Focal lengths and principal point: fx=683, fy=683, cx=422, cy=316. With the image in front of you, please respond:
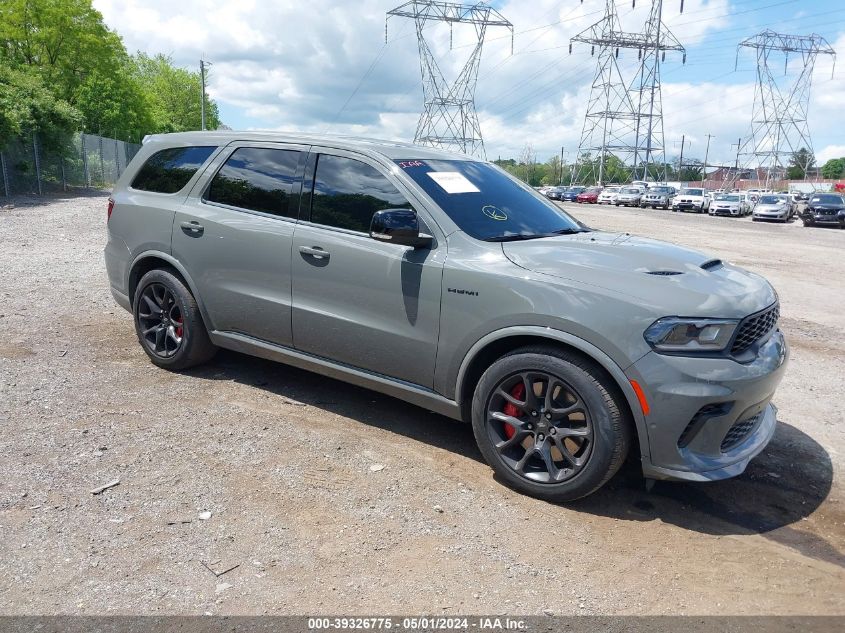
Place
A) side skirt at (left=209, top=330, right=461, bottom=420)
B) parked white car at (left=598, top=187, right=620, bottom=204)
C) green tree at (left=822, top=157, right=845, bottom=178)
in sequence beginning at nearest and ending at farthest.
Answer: side skirt at (left=209, top=330, right=461, bottom=420) < parked white car at (left=598, top=187, right=620, bottom=204) < green tree at (left=822, top=157, right=845, bottom=178)

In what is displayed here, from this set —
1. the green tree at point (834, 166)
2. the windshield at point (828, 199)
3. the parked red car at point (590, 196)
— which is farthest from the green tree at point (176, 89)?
the green tree at point (834, 166)

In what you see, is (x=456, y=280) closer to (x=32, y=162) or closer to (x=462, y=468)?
(x=462, y=468)

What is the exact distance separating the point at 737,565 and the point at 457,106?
162 feet

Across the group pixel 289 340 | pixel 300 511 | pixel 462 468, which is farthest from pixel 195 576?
pixel 289 340

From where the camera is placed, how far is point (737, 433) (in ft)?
11.5

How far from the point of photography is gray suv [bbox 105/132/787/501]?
3324 mm

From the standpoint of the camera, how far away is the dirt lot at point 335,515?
112 inches

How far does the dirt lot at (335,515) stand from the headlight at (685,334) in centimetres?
96

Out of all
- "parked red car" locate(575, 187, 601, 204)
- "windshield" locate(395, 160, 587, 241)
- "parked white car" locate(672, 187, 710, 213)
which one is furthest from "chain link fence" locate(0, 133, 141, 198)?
"parked red car" locate(575, 187, 601, 204)

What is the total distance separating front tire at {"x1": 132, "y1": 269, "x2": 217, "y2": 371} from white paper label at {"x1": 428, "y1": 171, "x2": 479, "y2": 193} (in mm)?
2073

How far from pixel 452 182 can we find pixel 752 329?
1976 mm

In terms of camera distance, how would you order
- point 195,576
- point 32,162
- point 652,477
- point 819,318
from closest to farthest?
point 195,576
point 652,477
point 819,318
point 32,162

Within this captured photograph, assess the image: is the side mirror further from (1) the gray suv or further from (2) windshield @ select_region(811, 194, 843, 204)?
(2) windshield @ select_region(811, 194, 843, 204)

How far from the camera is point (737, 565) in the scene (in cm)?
317
